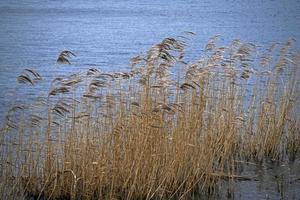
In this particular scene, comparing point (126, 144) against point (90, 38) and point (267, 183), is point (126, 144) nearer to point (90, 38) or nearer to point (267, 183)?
point (267, 183)

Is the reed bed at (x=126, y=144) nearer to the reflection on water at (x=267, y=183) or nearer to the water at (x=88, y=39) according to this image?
the reflection on water at (x=267, y=183)

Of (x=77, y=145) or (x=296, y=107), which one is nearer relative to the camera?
(x=77, y=145)

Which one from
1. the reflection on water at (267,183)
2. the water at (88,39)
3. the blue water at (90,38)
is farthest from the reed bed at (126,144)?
the blue water at (90,38)

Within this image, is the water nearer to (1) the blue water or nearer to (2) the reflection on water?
(1) the blue water

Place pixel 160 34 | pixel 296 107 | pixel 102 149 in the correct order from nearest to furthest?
pixel 102 149
pixel 296 107
pixel 160 34

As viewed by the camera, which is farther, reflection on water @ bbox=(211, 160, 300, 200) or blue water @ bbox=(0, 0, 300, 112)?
blue water @ bbox=(0, 0, 300, 112)

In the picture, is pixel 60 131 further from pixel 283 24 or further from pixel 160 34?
pixel 283 24

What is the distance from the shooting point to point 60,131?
984cm

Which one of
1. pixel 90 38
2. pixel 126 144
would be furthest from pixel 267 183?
pixel 90 38

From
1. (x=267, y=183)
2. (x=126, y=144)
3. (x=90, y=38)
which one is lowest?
(x=267, y=183)

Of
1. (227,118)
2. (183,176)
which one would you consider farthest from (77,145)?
(227,118)

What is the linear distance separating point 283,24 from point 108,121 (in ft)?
123

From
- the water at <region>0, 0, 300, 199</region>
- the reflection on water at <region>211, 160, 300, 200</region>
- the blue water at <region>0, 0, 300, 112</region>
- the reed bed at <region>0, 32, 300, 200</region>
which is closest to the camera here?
the reed bed at <region>0, 32, 300, 200</region>

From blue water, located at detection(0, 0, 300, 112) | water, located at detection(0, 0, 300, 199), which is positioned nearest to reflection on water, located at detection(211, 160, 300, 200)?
water, located at detection(0, 0, 300, 199)
